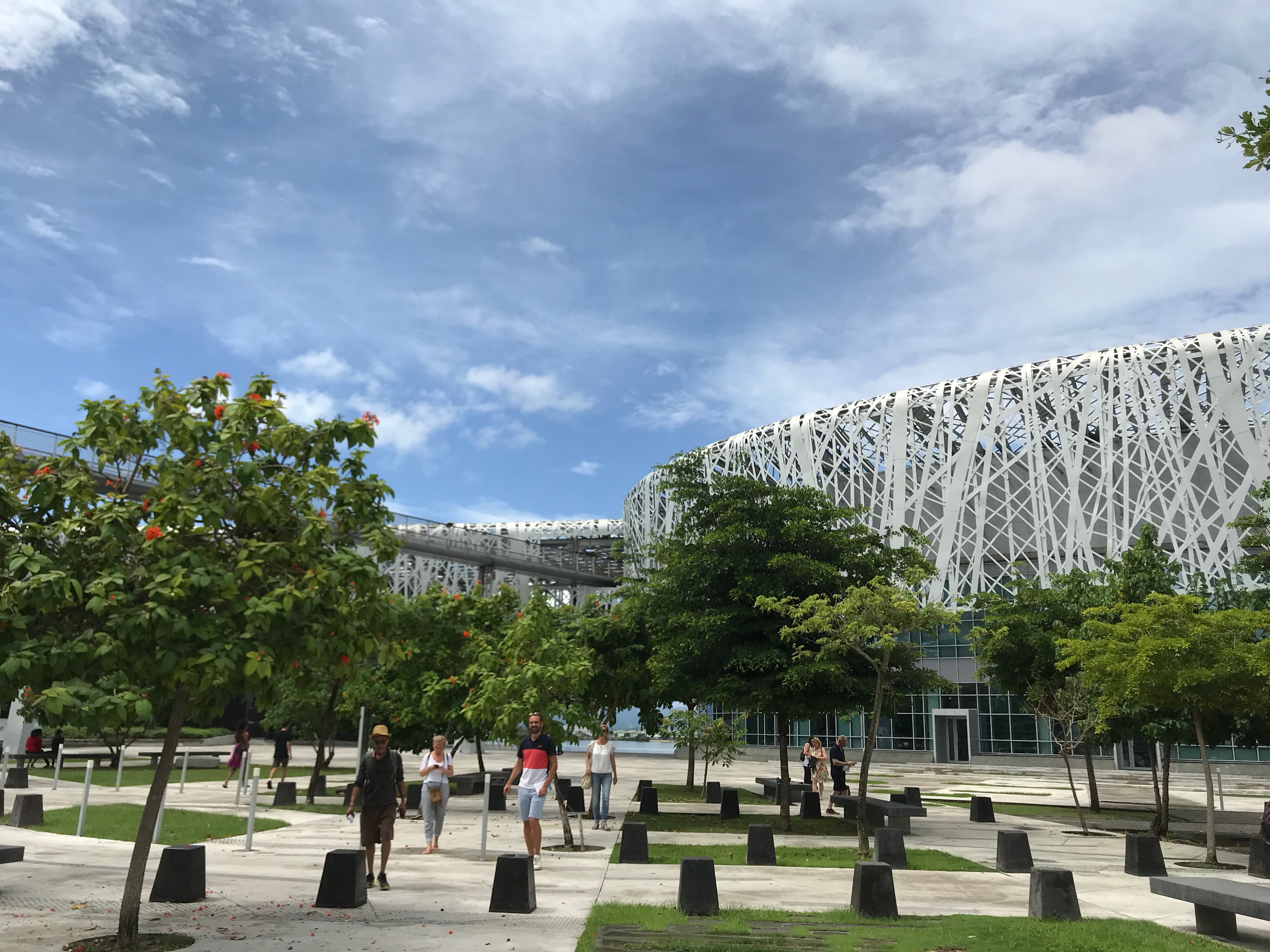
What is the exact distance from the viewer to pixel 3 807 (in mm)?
17719

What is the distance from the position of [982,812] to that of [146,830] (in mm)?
16885

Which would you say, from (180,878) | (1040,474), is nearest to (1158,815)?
(180,878)

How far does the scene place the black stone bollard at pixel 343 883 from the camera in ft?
29.8

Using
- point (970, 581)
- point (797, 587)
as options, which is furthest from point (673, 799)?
point (970, 581)

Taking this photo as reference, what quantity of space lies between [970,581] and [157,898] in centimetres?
4808

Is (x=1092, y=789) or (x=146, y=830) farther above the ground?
(x=146, y=830)

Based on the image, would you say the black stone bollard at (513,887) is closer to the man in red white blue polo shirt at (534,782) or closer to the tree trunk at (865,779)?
the man in red white blue polo shirt at (534,782)

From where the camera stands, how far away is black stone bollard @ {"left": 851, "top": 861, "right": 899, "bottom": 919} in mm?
9070

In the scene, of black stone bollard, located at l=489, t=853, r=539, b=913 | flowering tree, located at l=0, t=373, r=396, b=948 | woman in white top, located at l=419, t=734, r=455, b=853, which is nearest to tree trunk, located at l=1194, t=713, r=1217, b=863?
black stone bollard, located at l=489, t=853, r=539, b=913

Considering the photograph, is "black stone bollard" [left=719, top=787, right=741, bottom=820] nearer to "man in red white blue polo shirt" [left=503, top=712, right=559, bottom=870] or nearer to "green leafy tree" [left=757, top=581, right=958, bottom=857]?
"green leafy tree" [left=757, top=581, right=958, bottom=857]

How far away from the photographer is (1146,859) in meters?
12.5

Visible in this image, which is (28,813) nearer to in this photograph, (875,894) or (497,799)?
(497,799)

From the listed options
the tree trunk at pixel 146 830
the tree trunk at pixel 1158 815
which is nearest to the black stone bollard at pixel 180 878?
the tree trunk at pixel 146 830

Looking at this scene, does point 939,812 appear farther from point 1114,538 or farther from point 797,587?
point 1114,538
